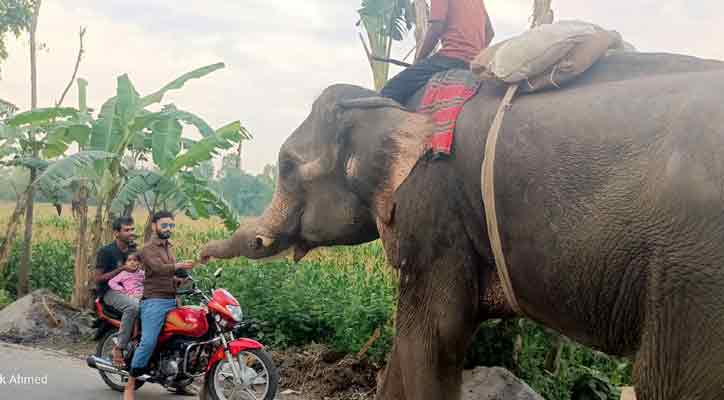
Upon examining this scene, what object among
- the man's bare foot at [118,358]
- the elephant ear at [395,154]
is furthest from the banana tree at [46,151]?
the elephant ear at [395,154]

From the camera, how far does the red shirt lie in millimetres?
3693

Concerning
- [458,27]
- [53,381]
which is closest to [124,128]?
[53,381]

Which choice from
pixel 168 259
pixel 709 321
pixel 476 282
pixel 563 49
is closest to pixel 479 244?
pixel 476 282

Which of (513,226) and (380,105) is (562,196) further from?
(380,105)

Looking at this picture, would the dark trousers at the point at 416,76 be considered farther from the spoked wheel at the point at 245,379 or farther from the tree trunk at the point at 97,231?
the tree trunk at the point at 97,231

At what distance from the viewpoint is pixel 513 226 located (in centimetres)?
274

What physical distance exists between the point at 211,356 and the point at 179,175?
3.77m

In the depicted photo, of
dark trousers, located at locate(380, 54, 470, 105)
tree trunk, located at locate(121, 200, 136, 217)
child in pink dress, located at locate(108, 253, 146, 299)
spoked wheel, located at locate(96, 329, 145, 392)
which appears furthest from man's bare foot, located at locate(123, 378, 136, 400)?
tree trunk, located at locate(121, 200, 136, 217)

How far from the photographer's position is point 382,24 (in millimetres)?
10883

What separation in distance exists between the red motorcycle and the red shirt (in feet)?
9.40

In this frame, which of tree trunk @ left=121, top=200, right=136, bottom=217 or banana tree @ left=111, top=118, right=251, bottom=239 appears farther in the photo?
tree trunk @ left=121, top=200, right=136, bottom=217

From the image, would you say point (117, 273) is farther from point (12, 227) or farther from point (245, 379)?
point (12, 227)

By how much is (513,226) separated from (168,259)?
11.9 ft

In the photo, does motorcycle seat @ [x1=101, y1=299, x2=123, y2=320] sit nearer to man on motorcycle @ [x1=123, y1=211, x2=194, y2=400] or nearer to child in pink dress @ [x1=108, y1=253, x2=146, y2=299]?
child in pink dress @ [x1=108, y1=253, x2=146, y2=299]
